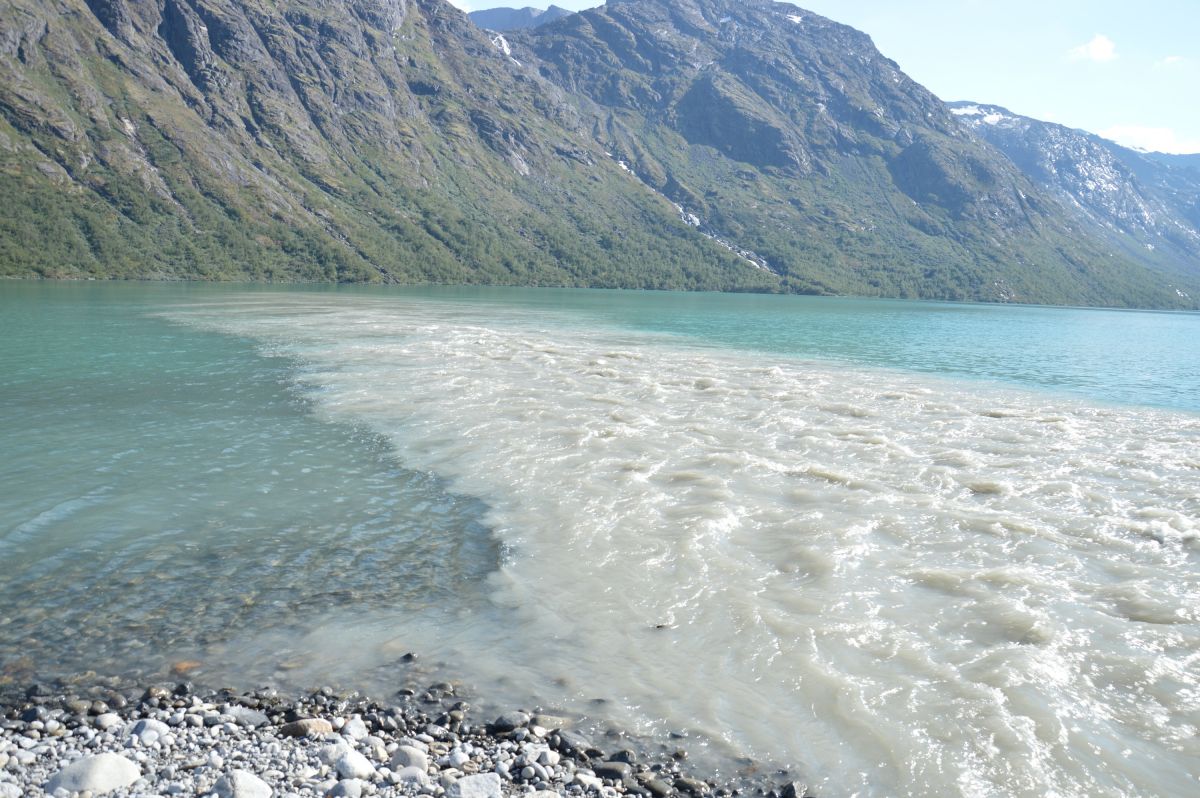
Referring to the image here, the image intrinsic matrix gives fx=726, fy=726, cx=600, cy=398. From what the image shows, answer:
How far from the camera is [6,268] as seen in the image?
165 meters

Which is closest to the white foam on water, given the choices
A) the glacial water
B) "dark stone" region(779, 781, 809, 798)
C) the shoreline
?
the glacial water

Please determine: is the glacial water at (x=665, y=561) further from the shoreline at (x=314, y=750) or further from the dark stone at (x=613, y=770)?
the dark stone at (x=613, y=770)

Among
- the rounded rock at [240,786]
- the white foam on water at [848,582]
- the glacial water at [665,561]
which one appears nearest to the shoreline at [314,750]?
the rounded rock at [240,786]

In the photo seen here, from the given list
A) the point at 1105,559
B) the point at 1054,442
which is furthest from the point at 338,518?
the point at 1054,442

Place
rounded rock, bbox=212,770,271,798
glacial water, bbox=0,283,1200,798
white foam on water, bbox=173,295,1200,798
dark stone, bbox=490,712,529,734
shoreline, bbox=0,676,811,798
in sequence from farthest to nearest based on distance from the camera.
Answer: glacial water, bbox=0,283,1200,798, white foam on water, bbox=173,295,1200,798, dark stone, bbox=490,712,529,734, shoreline, bbox=0,676,811,798, rounded rock, bbox=212,770,271,798

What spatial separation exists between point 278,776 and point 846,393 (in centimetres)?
3481

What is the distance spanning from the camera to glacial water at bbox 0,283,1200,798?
9461 mm

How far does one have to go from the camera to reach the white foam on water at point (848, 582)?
9.07m

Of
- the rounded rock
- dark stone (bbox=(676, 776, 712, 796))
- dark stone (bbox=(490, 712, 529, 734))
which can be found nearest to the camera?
the rounded rock

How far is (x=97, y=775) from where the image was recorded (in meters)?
6.91

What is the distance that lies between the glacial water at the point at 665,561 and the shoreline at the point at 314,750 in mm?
590

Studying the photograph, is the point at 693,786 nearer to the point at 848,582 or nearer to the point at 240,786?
the point at 240,786

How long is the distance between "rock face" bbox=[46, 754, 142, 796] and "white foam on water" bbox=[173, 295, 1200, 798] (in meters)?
3.63

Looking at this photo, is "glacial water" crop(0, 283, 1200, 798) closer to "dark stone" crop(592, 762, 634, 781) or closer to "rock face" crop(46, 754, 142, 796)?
"dark stone" crop(592, 762, 634, 781)
